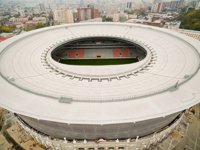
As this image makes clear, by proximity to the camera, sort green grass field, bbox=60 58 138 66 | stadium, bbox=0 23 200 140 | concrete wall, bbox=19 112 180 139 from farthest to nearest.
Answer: green grass field, bbox=60 58 138 66
concrete wall, bbox=19 112 180 139
stadium, bbox=0 23 200 140

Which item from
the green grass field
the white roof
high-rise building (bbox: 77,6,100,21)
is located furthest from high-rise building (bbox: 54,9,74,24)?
the white roof

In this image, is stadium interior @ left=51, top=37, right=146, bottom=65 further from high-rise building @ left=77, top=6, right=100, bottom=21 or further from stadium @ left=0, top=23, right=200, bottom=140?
high-rise building @ left=77, top=6, right=100, bottom=21

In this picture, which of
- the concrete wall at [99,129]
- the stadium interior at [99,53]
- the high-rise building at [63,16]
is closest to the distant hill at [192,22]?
the stadium interior at [99,53]

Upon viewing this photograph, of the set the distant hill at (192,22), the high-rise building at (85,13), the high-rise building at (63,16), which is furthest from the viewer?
the high-rise building at (85,13)

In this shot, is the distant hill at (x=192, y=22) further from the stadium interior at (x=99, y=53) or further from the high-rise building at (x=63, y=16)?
the high-rise building at (x=63, y=16)

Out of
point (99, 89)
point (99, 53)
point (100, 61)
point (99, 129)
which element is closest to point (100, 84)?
point (99, 89)

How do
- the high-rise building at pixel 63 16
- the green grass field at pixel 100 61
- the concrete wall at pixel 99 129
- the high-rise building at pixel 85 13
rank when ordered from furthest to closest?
the high-rise building at pixel 85 13 < the high-rise building at pixel 63 16 < the green grass field at pixel 100 61 < the concrete wall at pixel 99 129

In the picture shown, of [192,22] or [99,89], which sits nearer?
[99,89]

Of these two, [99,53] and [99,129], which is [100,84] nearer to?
[99,129]
